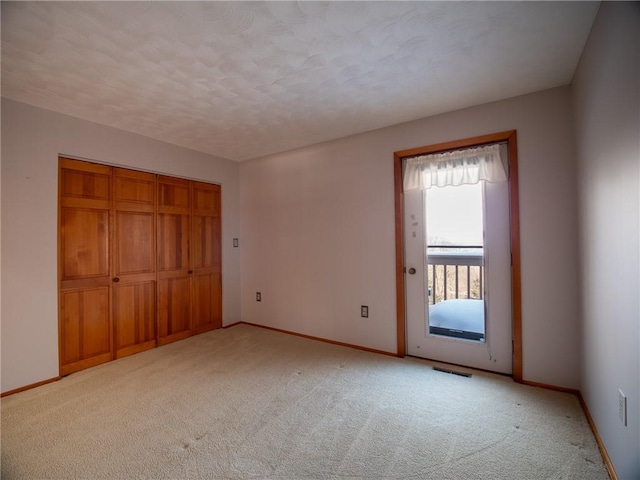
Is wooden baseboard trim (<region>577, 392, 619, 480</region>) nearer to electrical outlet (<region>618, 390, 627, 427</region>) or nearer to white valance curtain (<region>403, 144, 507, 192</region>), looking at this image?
electrical outlet (<region>618, 390, 627, 427</region>)

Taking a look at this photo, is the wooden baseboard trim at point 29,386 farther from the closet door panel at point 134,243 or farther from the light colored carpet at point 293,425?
the closet door panel at point 134,243

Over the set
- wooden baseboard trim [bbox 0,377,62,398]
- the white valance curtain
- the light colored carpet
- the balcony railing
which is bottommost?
the light colored carpet

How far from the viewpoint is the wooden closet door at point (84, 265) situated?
107 inches

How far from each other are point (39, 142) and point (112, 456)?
106 inches

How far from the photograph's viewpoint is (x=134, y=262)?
3.24m

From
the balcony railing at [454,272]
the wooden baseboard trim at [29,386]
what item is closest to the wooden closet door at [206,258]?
the wooden baseboard trim at [29,386]

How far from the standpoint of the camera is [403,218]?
3033 millimetres

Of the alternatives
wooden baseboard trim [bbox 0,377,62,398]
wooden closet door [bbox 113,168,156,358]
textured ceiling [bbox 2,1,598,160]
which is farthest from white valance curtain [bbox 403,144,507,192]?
wooden baseboard trim [bbox 0,377,62,398]

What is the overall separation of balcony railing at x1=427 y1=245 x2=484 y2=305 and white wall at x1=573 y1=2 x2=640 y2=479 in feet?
2.62

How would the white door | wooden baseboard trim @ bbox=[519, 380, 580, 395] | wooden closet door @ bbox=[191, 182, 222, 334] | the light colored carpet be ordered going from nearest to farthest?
the light colored carpet
wooden baseboard trim @ bbox=[519, 380, 580, 395]
the white door
wooden closet door @ bbox=[191, 182, 222, 334]

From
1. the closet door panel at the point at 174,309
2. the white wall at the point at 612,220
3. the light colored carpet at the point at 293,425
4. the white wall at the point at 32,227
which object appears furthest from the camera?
the closet door panel at the point at 174,309

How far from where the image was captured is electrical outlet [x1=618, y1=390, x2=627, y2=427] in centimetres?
135

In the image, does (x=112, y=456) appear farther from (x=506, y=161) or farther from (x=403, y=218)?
(x=506, y=161)

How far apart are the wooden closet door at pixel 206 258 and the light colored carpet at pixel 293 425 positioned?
3.61 feet
